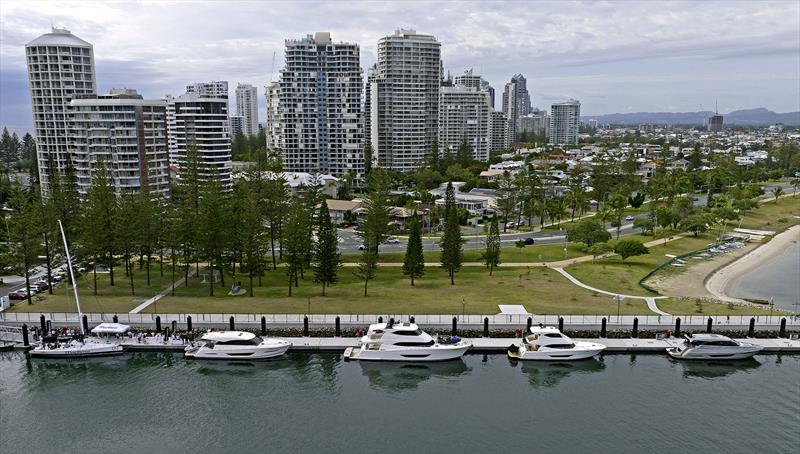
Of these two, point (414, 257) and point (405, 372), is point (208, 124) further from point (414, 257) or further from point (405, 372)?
point (405, 372)

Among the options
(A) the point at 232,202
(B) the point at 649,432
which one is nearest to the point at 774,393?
(B) the point at 649,432

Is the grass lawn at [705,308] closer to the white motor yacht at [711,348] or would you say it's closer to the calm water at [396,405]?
the white motor yacht at [711,348]

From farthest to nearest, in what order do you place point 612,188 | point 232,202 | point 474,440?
point 612,188
point 232,202
point 474,440

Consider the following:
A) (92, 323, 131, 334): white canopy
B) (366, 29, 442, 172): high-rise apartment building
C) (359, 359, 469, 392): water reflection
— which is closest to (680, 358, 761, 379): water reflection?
(359, 359, 469, 392): water reflection

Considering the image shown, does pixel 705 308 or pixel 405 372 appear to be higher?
pixel 705 308

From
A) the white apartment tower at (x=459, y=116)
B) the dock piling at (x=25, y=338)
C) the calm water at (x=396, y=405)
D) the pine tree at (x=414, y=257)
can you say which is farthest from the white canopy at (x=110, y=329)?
the white apartment tower at (x=459, y=116)

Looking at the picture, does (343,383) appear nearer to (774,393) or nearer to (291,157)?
(774,393)

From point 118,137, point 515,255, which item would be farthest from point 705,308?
point 118,137
